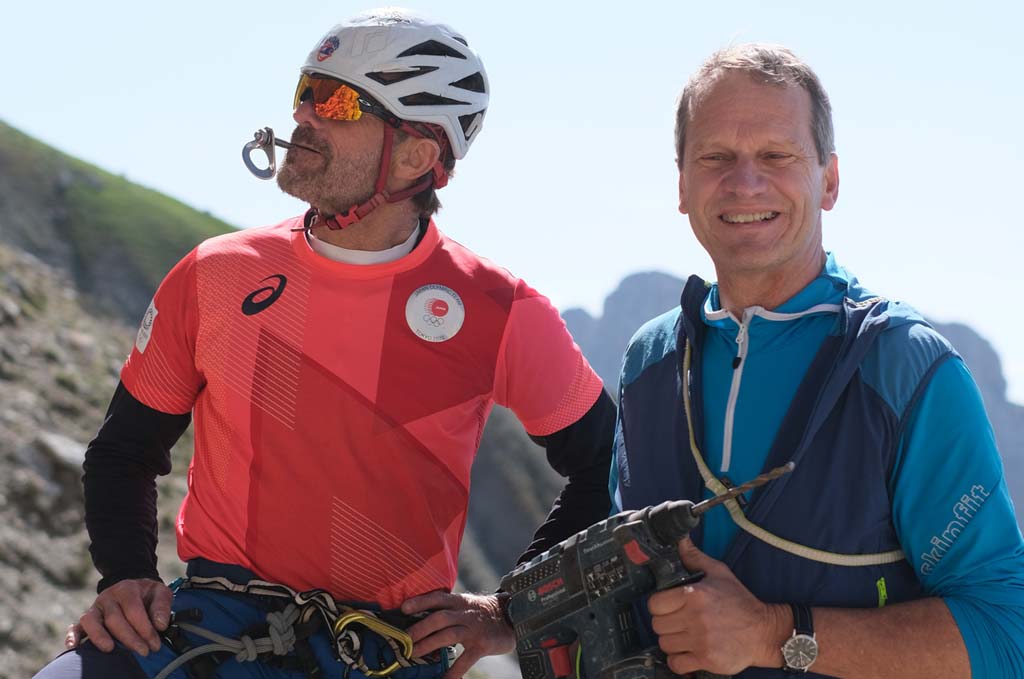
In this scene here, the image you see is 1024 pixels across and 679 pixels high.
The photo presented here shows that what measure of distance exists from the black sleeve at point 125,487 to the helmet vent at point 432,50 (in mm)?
2382

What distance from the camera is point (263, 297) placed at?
5.71 m

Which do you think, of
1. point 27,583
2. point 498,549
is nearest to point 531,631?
point 27,583

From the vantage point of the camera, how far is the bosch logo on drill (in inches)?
166

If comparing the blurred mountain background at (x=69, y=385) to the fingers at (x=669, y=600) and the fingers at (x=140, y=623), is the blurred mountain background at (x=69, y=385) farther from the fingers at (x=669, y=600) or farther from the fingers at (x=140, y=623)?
the fingers at (x=140, y=623)

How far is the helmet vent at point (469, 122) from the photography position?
6.47 meters

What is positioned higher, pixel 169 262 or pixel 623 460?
pixel 623 460

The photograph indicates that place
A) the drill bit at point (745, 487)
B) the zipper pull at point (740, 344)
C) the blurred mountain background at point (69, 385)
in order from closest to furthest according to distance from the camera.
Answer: the drill bit at point (745, 487), the zipper pull at point (740, 344), the blurred mountain background at point (69, 385)

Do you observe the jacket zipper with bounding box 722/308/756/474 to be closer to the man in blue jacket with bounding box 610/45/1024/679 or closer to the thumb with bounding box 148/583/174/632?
the man in blue jacket with bounding box 610/45/1024/679

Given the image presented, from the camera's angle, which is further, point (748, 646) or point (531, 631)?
point (531, 631)

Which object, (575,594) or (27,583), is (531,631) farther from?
(27,583)

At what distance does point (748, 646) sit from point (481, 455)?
158 ft

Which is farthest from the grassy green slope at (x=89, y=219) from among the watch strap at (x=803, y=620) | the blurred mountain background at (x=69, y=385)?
the watch strap at (x=803, y=620)

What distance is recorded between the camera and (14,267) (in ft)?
107

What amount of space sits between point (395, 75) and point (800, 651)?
381cm
